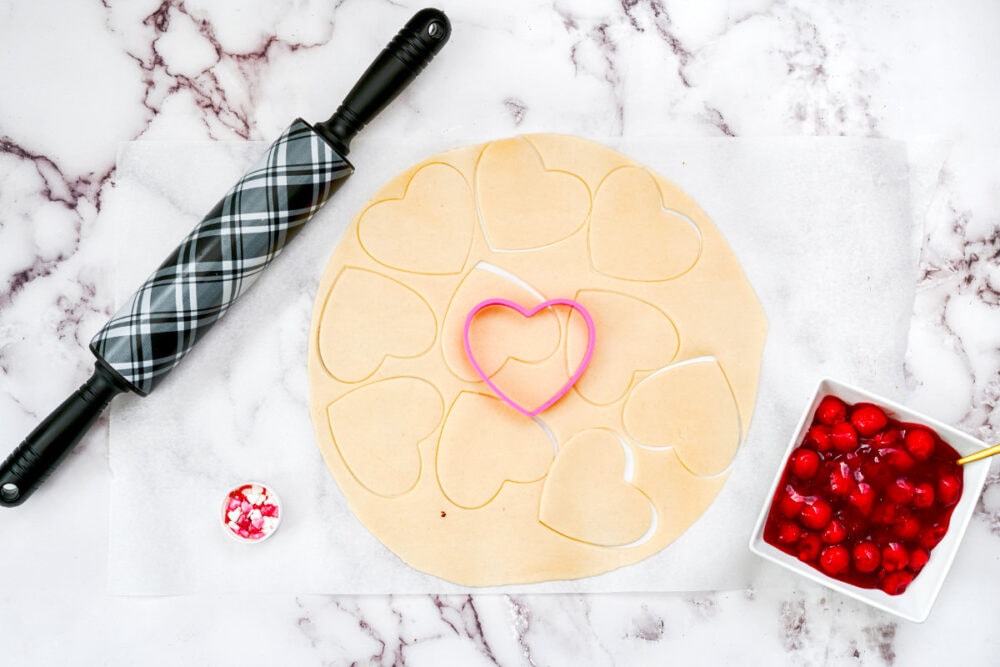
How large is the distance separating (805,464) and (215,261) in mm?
655

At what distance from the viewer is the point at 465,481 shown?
2.81 feet

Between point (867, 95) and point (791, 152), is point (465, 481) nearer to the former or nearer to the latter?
point (791, 152)

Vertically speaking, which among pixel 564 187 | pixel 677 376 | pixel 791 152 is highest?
pixel 564 187

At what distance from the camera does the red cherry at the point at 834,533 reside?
2.48 ft

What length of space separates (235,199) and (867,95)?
2.44 feet

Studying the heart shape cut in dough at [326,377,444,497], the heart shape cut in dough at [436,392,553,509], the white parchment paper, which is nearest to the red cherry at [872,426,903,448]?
the white parchment paper

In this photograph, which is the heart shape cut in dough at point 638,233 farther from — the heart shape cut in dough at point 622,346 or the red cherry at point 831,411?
the red cherry at point 831,411

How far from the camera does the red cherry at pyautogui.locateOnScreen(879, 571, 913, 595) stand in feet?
2.51

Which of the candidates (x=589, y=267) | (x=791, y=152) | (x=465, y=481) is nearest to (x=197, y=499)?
(x=465, y=481)

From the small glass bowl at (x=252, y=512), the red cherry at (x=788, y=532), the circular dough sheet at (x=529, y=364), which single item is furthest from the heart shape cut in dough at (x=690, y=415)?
the small glass bowl at (x=252, y=512)

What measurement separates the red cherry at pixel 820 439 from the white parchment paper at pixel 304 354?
8cm

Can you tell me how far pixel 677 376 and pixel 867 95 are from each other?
41 centimetres

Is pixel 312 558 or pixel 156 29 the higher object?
pixel 156 29

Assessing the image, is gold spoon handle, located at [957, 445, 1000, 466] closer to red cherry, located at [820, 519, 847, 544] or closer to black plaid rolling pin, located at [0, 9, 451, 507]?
red cherry, located at [820, 519, 847, 544]
